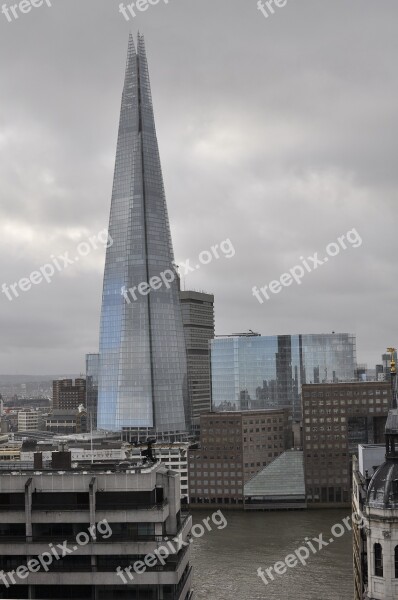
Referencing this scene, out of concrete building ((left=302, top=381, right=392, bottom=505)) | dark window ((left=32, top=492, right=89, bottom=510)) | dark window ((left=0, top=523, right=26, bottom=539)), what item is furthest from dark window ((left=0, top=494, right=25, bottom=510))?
concrete building ((left=302, top=381, right=392, bottom=505))

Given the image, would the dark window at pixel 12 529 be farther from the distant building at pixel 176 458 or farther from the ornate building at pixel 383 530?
the distant building at pixel 176 458

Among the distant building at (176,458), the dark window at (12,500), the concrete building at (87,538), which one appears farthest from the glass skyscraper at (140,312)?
the concrete building at (87,538)

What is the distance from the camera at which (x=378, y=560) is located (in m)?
32.8

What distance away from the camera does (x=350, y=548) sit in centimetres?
9056

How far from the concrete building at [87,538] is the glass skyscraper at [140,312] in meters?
136

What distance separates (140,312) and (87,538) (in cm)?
13864

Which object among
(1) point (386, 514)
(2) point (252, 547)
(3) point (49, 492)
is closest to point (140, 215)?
(2) point (252, 547)

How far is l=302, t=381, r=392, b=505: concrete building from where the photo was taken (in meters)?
140

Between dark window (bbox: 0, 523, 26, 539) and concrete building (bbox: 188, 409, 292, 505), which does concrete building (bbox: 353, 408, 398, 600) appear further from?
concrete building (bbox: 188, 409, 292, 505)

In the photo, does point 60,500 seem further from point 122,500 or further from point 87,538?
point 122,500

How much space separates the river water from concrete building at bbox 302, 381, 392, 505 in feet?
61.9

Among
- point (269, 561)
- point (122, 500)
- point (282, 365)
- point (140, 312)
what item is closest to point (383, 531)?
point (122, 500)

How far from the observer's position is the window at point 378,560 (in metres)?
32.7

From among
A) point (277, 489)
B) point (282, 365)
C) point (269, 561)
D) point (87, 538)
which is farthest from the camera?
point (282, 365)
